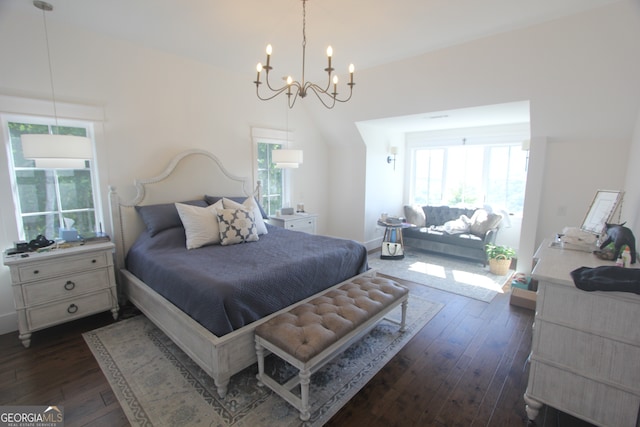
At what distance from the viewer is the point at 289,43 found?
296 centimetres

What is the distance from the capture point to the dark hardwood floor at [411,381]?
1.75 metres

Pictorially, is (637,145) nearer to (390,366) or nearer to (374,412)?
(390,366)

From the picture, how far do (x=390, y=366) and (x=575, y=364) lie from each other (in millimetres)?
1109

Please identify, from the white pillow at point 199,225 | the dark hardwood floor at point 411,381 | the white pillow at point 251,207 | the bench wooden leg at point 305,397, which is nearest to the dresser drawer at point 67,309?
the dark hardwood floor at point 411,381

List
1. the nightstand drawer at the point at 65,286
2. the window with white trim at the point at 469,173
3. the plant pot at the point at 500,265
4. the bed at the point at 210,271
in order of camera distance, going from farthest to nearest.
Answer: the window with white trim at the point at 469,173 < the plant pot at the point at 500,265 < the nightstand drawer at the point at 65,286 < the bed at the point at 210,271

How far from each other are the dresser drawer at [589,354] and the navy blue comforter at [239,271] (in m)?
1.56

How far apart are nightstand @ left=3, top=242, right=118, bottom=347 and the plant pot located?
15.2ft

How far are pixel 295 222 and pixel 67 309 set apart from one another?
2672 millimetres

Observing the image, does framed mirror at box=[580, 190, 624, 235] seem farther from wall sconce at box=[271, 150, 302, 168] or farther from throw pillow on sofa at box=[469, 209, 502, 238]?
wall sconce at box=[271, 150, 302, 168]

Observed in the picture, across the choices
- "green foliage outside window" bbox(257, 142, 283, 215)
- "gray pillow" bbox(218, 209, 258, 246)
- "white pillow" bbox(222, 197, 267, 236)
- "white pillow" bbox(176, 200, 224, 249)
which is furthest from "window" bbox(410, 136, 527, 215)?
"white pillow" bbox(176, 200, 224, 249)

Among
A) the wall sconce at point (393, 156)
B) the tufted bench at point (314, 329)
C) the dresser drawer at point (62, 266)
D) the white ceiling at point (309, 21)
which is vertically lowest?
the tufted bench at point (314, 329)

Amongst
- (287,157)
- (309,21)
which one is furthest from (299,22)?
(287,157)

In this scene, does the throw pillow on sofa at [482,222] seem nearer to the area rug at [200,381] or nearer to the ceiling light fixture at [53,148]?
the area rug at [200,381]

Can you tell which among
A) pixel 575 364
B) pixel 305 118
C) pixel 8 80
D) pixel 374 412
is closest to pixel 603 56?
pixel 575 364
